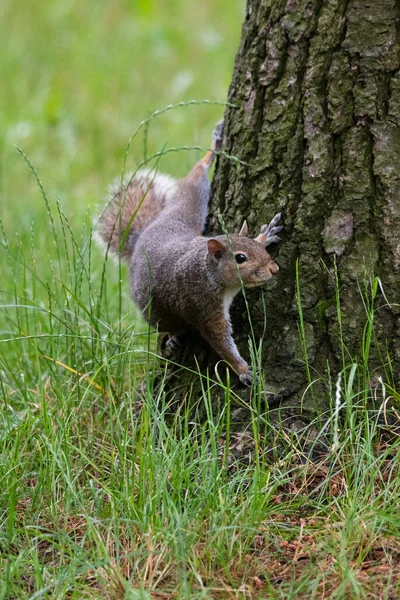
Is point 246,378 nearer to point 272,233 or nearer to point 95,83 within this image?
point 272,233

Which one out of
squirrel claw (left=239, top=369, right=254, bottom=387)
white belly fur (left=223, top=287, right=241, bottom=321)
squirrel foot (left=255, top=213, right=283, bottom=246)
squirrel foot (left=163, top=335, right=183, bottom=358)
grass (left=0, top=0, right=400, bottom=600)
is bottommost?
grass (left=0, top=0, right=400, bottom=600)

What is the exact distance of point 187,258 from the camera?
2902mm

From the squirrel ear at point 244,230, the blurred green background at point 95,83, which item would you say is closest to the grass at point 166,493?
the squirrel ear at point 244,230

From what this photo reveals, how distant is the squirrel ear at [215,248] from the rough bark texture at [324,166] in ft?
0.55

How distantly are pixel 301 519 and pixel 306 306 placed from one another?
66 centimetres

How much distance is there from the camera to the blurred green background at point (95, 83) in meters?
5.55

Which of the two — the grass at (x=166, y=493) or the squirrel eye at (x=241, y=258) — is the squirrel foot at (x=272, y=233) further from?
the grass at (x=166, y=493)

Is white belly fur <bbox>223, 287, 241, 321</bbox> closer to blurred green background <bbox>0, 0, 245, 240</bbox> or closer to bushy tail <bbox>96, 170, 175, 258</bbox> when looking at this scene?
bushy tail <bbox>96, 170, 175, 258</bbox>

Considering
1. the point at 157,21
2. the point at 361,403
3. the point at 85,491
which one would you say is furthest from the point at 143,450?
the point at 157,21

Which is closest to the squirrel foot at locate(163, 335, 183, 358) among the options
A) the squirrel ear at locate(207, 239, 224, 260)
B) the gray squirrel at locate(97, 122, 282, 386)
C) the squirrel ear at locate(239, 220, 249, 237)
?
the gray squirrel at locate(97, 122, 282, 386)

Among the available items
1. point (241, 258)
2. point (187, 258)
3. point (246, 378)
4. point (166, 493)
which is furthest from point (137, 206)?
point (166, 493)

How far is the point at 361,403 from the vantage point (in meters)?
2.41

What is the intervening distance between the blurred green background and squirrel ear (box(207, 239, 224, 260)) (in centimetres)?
195

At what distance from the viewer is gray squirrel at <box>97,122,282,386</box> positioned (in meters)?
2.60
